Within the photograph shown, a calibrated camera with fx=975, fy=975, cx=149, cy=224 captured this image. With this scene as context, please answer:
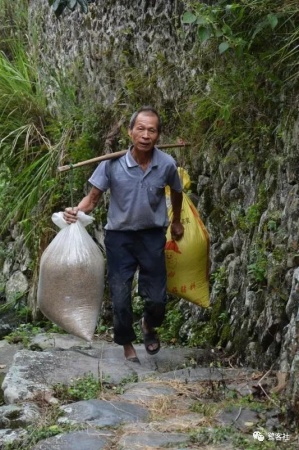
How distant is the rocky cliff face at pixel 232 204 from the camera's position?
5.68 m

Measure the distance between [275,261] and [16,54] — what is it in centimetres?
642

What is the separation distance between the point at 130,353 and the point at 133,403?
1093 millimetres

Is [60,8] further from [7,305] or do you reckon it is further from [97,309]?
[7,305]

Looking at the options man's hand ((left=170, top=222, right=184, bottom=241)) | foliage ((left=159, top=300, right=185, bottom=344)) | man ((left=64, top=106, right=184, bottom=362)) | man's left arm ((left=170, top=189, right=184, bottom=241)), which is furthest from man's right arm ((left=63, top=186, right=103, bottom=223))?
foliage ((left=159, top=300, right=185, bottom=344))

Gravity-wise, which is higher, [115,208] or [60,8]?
[60,8]

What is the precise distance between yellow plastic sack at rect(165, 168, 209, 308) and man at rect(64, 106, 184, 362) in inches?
11.3

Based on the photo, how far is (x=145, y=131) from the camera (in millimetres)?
5930

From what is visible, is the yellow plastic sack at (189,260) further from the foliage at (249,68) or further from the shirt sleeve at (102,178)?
the shirt sleeve at (102,178)

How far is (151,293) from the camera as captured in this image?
6.17 m

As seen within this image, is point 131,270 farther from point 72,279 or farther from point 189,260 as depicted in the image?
point 189,260

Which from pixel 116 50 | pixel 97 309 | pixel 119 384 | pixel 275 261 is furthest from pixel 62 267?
pixel 116 50

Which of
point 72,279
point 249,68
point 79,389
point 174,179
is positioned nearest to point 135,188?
point 174,179

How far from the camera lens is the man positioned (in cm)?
598

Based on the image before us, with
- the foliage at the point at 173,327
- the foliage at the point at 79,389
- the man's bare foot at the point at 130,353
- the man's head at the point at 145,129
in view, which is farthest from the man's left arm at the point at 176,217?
the foliage at the point at 79,389
